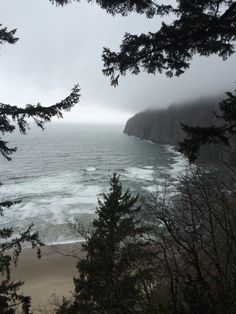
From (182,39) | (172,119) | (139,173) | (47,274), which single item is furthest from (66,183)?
(172,119)

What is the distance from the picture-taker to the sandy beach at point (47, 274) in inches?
962

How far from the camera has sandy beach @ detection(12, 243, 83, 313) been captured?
24.4 metres

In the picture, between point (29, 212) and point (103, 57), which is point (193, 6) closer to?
point (103, 57)

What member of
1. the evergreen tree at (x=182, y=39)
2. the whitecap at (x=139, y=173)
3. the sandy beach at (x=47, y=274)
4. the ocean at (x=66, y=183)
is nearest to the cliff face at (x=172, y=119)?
the ocean at (x=66, y=183)

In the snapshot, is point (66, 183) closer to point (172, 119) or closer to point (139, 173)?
point (139, 173)

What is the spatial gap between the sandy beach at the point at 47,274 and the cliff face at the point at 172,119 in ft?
233

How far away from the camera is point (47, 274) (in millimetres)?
27625

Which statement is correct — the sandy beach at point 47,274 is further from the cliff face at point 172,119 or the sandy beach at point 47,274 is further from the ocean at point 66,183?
the cliff face at point 172,119

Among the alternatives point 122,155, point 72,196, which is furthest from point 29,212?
point 122,155

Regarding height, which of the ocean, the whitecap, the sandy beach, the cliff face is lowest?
the sandy beach

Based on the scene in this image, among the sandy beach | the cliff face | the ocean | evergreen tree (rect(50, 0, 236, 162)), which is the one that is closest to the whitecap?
the ocean

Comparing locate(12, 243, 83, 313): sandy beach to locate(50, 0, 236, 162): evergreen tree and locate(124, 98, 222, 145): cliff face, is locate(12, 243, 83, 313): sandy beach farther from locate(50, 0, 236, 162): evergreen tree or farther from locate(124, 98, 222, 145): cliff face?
locate(124, 98, 222, 145): cliff face

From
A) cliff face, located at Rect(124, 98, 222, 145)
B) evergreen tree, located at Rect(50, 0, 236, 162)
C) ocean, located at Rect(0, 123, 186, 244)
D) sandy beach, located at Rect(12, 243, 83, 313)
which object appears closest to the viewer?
evergreen tree, located at Rect(50, 0, 236, 162)

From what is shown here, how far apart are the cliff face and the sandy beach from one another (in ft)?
233
